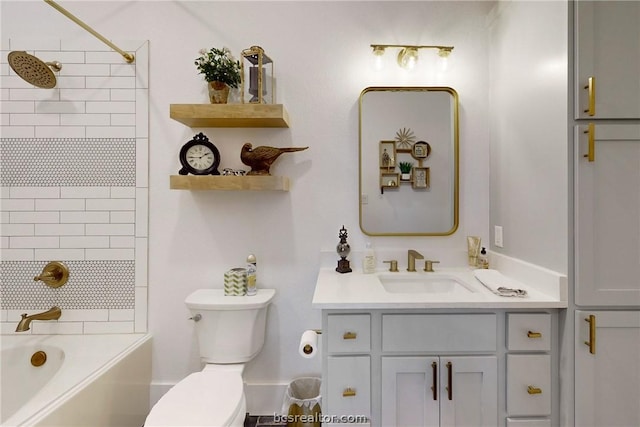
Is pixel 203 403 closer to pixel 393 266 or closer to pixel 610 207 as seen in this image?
pixel 393 266

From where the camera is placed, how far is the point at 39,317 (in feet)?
5.93

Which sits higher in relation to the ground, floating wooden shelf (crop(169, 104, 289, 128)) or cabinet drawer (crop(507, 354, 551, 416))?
floating wooden shelf (crop(169, 104, 289, 128))

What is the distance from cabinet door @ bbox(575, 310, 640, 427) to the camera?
4.15ft

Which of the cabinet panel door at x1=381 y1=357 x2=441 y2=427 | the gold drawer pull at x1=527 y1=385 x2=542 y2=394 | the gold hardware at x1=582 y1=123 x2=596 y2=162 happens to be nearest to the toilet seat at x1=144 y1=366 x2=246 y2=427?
the cabinet panel door at x1=381 y1=357 x2=441 y2=427

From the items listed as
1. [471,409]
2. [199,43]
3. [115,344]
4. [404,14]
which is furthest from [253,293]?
[404,14]

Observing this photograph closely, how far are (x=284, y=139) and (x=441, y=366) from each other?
4.69 feet

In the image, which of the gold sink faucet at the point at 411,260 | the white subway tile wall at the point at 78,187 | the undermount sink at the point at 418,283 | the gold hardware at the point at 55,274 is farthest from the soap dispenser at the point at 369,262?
the gold hardware at the point at 55,274

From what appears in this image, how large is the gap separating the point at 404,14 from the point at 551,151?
119cm

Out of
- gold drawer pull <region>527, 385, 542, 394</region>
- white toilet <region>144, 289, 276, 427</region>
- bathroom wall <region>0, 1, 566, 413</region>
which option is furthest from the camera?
bathroom wall <region>0, 1, 566, 413</region>

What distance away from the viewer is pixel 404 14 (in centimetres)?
193

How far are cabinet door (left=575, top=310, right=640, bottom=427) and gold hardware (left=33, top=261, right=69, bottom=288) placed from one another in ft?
8.57

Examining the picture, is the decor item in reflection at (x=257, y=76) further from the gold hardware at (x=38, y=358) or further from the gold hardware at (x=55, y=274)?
the gold hardware at (x=38, y=358)

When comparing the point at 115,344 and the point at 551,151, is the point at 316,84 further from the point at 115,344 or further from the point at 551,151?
the point at 115,344

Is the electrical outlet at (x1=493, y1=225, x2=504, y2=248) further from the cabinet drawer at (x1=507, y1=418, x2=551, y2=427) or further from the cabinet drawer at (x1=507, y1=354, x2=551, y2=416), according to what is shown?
the cabinet drawer at (x1=507, y1=418, x2=551, y2=427)
